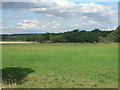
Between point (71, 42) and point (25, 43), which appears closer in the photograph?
point (25, 43)

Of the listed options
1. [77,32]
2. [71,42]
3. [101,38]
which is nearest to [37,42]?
[71,42]

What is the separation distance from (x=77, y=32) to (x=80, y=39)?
26.2 feet

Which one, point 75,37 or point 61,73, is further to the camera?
point 75,37

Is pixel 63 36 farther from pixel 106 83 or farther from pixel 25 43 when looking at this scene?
pixel 106 83

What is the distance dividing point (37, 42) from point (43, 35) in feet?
21.9

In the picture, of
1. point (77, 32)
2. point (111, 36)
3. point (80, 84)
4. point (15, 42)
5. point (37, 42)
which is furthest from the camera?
point (77, 32)

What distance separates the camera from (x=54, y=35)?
10262cm

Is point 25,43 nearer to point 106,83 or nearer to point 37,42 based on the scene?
point 37,42

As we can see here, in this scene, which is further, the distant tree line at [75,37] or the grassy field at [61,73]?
the distant tree line at [75,37]

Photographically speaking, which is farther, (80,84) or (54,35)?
(54,35)

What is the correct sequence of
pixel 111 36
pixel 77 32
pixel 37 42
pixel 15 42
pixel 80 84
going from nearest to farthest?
pixel 80 84, pixel 15 42, pixel 37 42, pixel 111 36, pixel 77 32

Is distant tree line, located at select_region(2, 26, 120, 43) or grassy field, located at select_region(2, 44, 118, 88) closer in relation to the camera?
grassy field, located at select_region(2, 44, 118, 88)

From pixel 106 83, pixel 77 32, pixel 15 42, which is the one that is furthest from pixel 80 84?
pixel 77 32

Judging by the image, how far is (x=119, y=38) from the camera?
338 ft
